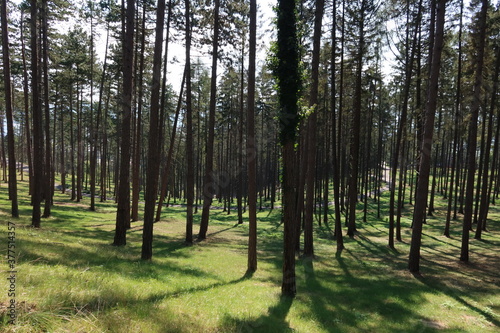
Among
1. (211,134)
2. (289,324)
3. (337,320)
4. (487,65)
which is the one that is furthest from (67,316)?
(487,65)

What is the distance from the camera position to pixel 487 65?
17.1 m

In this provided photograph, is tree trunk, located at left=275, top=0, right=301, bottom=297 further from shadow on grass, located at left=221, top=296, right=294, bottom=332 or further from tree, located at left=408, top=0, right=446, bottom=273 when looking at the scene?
tree, located at left=408, top=0, right=446, bottom=273

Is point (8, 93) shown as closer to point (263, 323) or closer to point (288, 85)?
point (288, 85)

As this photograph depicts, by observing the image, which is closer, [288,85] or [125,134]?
[288,85]

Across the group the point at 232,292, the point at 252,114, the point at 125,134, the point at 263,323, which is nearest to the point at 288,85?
the point at 252,114

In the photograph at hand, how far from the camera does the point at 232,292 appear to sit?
→ 8.21 m

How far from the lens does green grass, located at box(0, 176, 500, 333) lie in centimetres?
462

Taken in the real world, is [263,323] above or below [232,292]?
above

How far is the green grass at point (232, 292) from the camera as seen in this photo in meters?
4.62

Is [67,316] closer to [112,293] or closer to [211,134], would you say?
[112,293]

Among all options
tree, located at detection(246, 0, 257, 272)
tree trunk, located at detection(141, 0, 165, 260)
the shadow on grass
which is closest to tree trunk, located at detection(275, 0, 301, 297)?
tree, located at detection(246, 0, 257, 272)

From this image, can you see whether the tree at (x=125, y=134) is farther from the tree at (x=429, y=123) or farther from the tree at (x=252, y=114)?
the tree at (x=429, y=123)

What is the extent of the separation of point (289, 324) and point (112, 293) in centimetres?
395

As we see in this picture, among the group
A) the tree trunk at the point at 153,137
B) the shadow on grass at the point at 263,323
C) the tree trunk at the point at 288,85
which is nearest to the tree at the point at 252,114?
the tree trunk at the point at 288,85
